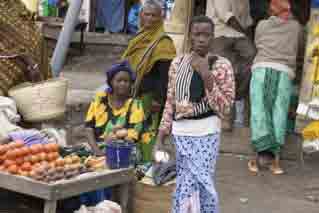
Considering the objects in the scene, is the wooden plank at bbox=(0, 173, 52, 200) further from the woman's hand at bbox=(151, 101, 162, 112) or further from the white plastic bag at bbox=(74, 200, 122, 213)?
the woman's hand at bbox=(151, 101, 162, 112)

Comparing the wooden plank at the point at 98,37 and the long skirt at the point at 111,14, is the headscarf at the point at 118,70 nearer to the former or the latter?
the wooden plank at the point at 98,37

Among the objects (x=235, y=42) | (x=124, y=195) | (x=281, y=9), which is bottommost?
(x=124, y=195)

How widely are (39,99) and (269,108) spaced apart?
7.51 ft

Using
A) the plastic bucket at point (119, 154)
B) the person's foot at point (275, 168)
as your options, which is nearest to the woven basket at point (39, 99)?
the plastic bucket at point (119, 154)

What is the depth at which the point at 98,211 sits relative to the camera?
207 inches

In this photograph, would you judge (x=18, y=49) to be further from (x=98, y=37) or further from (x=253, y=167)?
(x=98, y=37)

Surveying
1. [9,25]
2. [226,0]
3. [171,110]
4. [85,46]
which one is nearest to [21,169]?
[171,110]

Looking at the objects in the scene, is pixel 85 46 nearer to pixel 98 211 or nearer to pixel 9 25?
pixel 9 25

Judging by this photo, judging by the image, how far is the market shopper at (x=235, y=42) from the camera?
817 cm

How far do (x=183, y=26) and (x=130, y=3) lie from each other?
5571mm

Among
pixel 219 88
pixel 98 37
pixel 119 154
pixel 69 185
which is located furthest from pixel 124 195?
pixel 98 37

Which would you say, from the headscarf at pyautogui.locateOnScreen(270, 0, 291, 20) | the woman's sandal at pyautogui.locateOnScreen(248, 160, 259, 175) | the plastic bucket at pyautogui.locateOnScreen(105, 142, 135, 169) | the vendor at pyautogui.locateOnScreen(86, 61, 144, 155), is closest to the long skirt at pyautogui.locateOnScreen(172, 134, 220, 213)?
the plastic bucket at pyautogui.locateOnScreen(105, 142, 135, 169)

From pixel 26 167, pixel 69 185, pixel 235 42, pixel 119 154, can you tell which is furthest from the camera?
pixel 235 42

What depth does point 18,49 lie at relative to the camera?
7.63m
